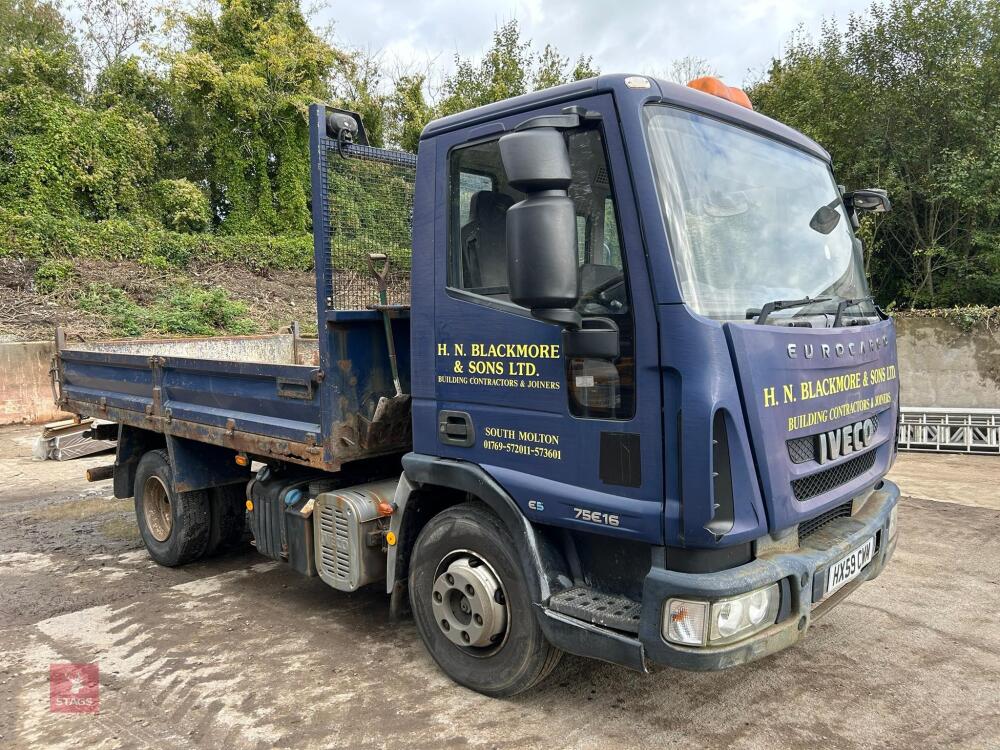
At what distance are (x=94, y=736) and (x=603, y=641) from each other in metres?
2.25

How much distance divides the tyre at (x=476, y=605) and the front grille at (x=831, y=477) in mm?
1166

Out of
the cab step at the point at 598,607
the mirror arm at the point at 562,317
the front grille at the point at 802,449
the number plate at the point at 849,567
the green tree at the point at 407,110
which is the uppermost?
the green tree at the point at 407,110

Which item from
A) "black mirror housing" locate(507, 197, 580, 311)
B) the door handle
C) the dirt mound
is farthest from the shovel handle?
the dirt mound

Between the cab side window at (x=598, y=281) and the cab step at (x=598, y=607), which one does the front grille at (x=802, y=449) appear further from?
the cab step at (x=598, y=607)

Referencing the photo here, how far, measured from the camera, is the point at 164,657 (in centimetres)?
394

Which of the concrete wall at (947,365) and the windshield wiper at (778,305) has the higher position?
the windshield wiper at (778,305)

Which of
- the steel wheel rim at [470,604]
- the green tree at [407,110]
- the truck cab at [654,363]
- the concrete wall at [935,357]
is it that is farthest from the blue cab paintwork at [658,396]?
the green tree at [407,110]

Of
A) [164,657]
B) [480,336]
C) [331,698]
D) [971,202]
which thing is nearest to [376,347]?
[480,336]

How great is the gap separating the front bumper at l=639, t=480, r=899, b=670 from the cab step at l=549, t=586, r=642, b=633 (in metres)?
0.11

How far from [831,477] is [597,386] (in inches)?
43.5

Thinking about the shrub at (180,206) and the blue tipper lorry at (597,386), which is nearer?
the blue tipper lorry at (597,386)

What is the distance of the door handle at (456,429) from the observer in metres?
3.27

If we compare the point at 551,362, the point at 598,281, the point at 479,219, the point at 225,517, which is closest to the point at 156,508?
the point at 225,517

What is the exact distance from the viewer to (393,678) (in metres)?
3.61
